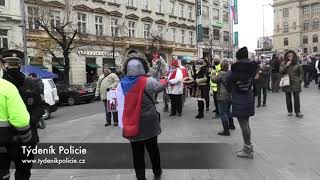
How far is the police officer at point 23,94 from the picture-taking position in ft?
16.7

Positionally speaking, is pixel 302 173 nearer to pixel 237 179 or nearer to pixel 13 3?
pixel 237 179

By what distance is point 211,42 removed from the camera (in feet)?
212

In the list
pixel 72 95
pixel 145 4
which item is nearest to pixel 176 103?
pixel 72 95

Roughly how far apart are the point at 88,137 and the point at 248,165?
14.1ft

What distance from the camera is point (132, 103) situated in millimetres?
5566

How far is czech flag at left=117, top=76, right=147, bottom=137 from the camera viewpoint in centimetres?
555

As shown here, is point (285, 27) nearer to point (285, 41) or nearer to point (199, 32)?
point (285, 41)

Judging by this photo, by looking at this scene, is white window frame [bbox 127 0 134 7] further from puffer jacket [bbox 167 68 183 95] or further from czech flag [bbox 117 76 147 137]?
czech flag [bbox 117 76 147 137]

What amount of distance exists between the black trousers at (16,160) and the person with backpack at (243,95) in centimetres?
344

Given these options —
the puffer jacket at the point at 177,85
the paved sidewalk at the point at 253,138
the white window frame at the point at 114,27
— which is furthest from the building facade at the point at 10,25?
the puffer jacket at the point at 177,85

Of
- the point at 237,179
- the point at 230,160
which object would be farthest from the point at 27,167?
the point at 230,160

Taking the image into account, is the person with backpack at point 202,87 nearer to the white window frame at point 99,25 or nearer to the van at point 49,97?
the van at point 49,97

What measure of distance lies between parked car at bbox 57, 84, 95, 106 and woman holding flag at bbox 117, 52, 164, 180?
2122 centimetres

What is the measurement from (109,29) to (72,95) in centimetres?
2111
